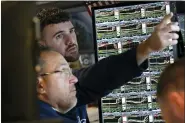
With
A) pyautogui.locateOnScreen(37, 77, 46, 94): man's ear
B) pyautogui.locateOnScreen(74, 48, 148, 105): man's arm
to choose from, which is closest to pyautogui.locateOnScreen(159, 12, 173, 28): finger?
pyautogui.locateOnScreen(74, 48, 148, 105): man's arm

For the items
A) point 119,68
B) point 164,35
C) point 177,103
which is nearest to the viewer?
point 177,103

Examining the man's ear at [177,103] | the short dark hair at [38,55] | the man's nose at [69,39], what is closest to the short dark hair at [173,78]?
the man's ear at [177,103]

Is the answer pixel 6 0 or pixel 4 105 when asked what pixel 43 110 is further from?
pixel 6 0

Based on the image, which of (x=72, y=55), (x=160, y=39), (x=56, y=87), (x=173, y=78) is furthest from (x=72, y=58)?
(x=173, y=78)

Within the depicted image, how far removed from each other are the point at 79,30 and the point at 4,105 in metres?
0.42

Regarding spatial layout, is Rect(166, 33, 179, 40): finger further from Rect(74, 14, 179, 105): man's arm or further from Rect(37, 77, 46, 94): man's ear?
Rect(37, 77, 46, 94): man's ear

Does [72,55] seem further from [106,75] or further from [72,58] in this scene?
[106,75]

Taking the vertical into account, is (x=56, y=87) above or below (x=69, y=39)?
below

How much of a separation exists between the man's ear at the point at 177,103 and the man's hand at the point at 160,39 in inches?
16.0

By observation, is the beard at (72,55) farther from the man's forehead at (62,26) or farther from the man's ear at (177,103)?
the man's ear at (177,103)

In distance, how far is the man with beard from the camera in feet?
4.14

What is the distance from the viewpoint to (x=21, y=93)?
43.4 inches

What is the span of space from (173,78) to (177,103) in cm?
6

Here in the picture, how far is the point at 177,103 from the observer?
2.65 ft
